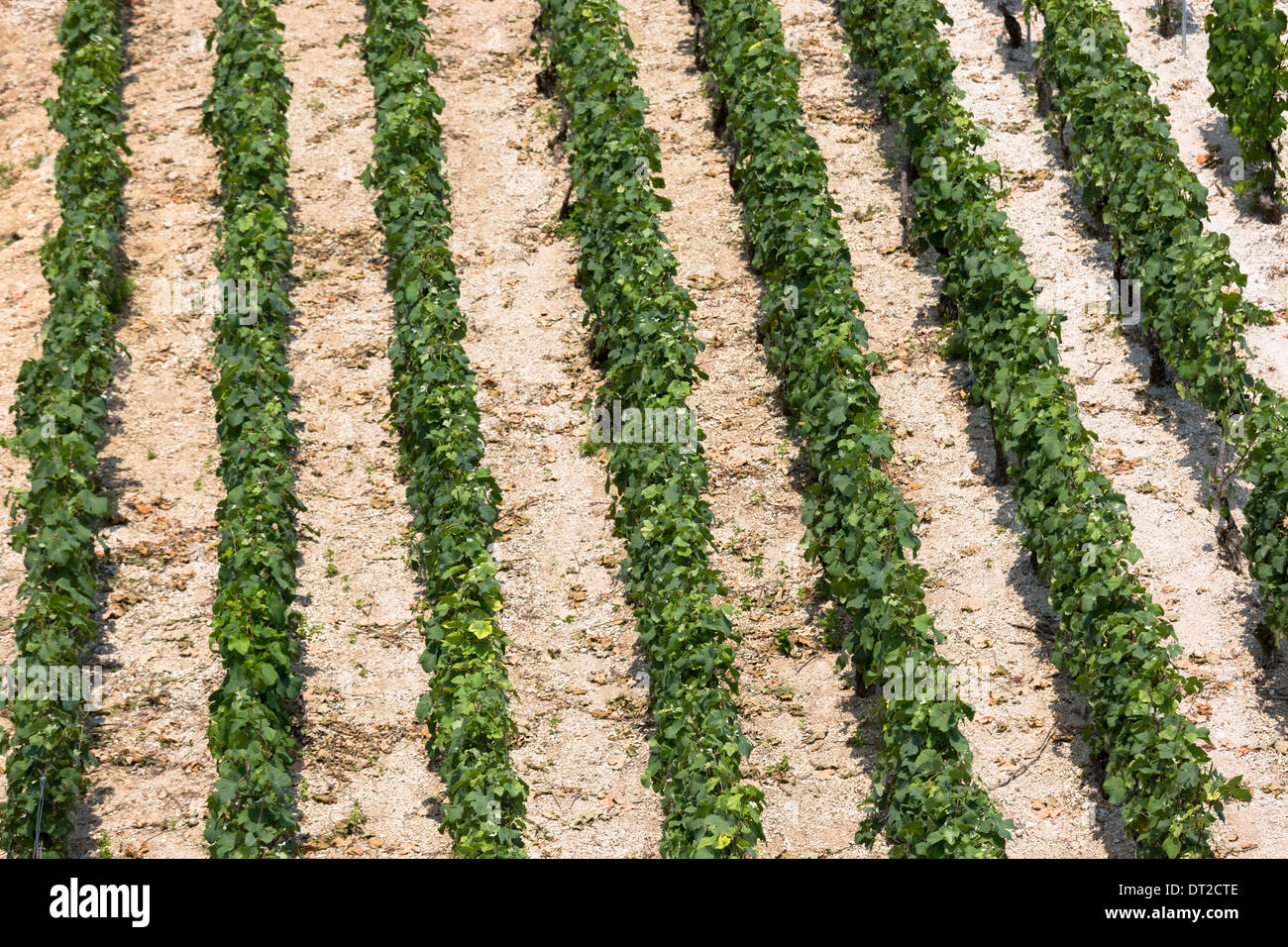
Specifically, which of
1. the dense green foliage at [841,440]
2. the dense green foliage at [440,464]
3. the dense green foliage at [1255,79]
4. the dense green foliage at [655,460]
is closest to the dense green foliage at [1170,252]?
the dense green foliage at [1255,79]

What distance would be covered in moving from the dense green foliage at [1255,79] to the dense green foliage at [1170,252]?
0.87m

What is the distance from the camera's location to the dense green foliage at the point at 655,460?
1305cm

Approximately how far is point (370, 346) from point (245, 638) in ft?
18.0

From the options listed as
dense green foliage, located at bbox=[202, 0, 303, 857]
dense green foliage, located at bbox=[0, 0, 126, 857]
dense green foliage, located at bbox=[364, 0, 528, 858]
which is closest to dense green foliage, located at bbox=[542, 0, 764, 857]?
dense green foliage, located at bbox=[364, 0, 528, 858]

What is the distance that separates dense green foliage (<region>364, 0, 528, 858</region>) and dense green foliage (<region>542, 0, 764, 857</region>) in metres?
1.41

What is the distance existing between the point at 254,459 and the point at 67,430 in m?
2.30

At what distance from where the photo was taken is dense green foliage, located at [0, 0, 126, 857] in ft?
44.1

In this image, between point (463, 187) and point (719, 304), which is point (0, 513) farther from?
point (719, 304)

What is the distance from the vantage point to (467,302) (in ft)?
61.8

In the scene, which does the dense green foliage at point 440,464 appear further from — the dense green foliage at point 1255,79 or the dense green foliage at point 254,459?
the dense green foliage at point 1255,79

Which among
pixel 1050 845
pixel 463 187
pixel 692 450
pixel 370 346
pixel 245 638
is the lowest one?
pixel 1050 845

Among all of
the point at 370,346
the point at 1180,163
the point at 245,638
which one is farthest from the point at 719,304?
the point at 245,638

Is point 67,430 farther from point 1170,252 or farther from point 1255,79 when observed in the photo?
point 1255,79

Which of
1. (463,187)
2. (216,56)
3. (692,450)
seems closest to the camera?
(692,450)
